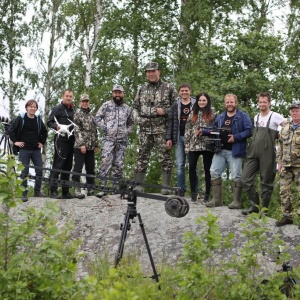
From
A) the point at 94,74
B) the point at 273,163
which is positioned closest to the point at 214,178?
the point at 273,163

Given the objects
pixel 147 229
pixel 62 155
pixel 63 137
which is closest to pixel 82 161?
pixel 62 155

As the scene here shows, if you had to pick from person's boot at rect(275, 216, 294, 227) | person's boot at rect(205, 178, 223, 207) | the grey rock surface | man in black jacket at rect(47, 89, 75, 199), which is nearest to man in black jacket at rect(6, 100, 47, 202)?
man in black jacket at rect(47, 89, 75, 199)

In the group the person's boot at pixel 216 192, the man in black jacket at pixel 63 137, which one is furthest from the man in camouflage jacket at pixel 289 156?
the man in black jacket at pixel 63 137

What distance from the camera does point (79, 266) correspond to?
8383 mm

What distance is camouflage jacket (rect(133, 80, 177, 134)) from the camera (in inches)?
393

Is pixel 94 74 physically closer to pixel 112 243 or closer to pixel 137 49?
pixel 137 49

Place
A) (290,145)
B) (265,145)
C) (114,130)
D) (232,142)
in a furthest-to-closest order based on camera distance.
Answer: (114,130) → (232,142) → (265,145) → (290,145)

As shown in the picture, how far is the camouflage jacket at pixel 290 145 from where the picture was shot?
8273 millimetres

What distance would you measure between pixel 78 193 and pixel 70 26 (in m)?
15.6

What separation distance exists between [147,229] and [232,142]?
5.70 ft

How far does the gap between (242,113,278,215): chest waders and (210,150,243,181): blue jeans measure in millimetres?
169

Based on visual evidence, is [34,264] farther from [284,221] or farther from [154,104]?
[154,104]

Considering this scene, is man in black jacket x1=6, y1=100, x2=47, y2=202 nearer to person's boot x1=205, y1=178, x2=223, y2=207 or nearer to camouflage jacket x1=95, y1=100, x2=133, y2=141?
camouflage jacket x1=95, y1=100, x2=133, y2=141

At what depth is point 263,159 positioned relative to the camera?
886 centimetres
